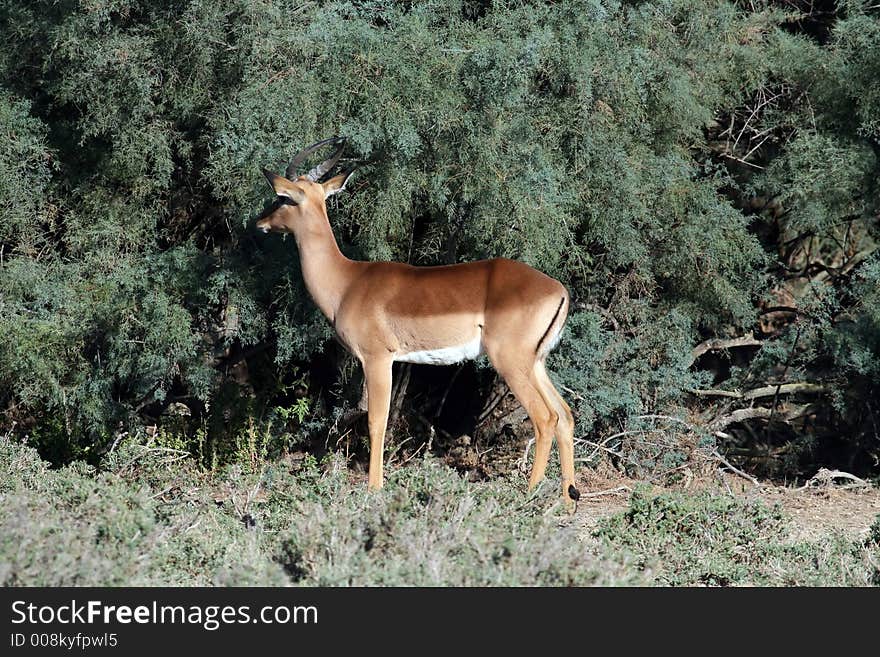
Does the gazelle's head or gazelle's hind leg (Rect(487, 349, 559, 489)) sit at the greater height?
the gazelle's head

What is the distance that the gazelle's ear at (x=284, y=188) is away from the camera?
27.4 ft

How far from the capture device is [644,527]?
738 cm

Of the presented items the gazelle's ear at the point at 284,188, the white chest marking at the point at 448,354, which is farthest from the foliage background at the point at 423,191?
the white chest marking at the point at 448,354

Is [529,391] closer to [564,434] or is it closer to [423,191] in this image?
[564,434]

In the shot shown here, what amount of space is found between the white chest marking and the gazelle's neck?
2.35 feet

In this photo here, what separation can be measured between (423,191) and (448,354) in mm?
1490

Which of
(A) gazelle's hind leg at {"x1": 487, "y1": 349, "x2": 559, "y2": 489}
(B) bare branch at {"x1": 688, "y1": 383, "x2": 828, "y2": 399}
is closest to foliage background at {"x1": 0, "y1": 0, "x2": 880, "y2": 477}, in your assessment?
(B) bare branch at {"x1": 688, "y1": 383, "x2": 828, "y2": 399}

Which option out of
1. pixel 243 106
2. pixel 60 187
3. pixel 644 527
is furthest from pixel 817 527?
pixel 60 187

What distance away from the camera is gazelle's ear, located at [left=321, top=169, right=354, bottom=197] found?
28.4 ft

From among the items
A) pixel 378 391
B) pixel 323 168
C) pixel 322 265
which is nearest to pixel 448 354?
pixel 378 391

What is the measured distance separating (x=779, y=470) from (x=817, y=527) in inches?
159

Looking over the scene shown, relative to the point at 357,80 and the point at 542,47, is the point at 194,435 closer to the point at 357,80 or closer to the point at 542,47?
the point at 357,80

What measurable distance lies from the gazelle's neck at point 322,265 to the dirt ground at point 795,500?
8.01 feet

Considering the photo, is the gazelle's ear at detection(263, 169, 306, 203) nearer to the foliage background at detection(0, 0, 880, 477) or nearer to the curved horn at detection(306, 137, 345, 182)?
the curved horn at detection(306, 137, 345, 182)
